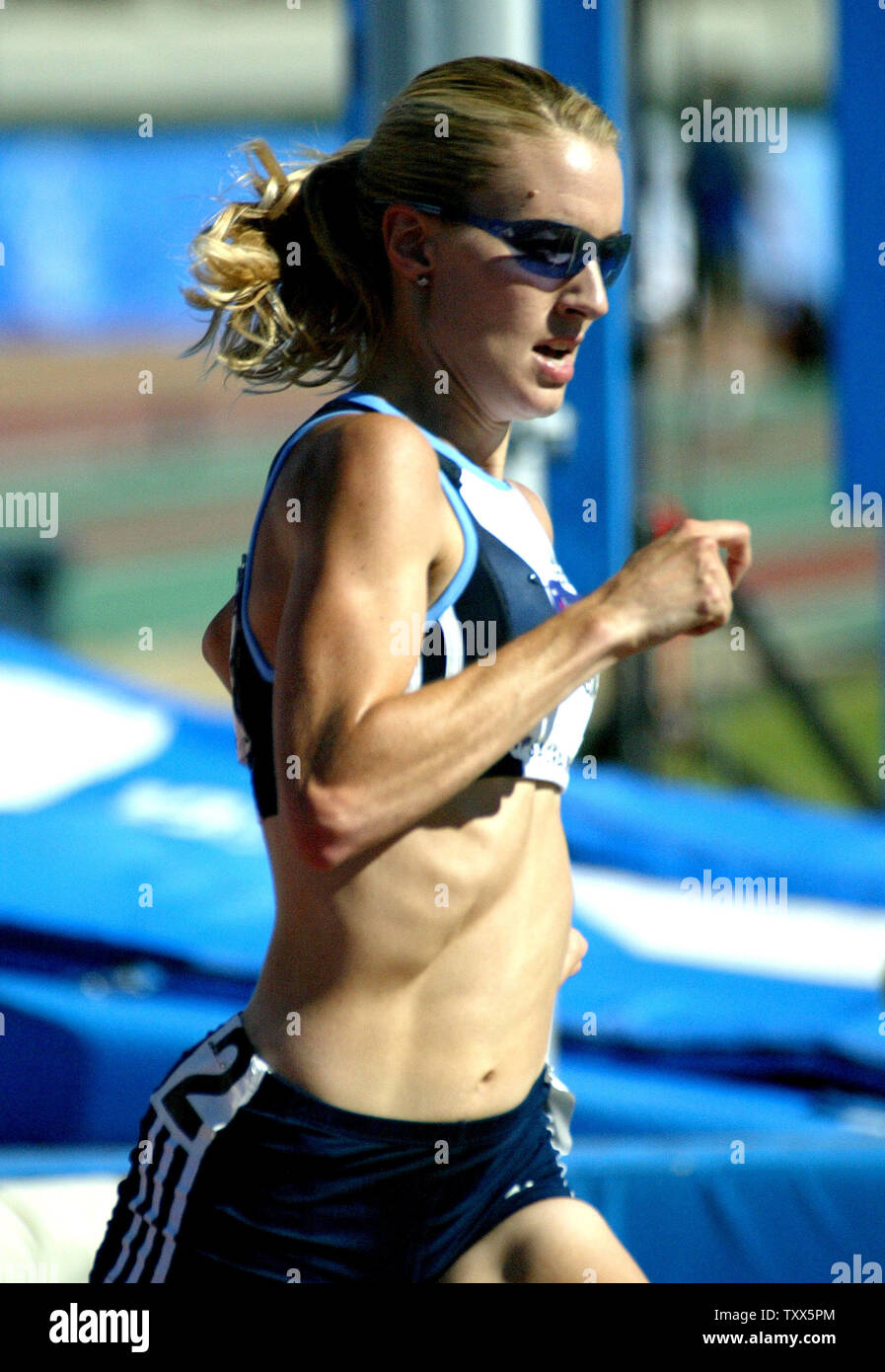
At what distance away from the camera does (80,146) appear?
1259 centimetres

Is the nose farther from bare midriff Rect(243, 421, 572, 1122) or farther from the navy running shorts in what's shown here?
the navy running shorts

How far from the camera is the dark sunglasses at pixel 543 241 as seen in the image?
1.68 meters

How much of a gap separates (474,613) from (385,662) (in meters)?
0.18

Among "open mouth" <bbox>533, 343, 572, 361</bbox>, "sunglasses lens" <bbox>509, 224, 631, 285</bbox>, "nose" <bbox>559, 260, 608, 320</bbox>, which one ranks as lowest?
"open mouth" <bbox>533, 343, 572, 361</bbox>

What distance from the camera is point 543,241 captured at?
168 cm

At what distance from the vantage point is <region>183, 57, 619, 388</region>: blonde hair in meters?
1.71

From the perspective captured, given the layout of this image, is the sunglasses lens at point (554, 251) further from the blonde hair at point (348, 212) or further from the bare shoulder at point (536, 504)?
the bare shoulder at point (536, 504)

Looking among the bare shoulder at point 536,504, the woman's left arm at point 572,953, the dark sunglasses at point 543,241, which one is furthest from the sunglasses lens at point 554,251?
the woman's left arm at point 572,953

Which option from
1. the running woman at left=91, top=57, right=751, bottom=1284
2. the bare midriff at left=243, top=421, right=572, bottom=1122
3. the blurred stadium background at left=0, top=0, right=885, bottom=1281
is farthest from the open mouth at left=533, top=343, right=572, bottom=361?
Answer: the blurred stadium background at left=0, top=0, right=885, bottom=1281

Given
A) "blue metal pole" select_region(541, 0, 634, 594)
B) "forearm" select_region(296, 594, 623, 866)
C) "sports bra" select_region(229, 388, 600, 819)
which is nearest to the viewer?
"forearm" select_region(296, 594, 623, 866)

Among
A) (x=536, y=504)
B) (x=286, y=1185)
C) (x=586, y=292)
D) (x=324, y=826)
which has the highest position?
(x=586, y=292)

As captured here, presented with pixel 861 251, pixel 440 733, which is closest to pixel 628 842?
pixel 861 251

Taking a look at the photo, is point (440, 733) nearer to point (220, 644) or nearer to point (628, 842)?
point (220, 644)

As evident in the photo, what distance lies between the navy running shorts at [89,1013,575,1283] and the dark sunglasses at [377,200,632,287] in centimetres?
86
